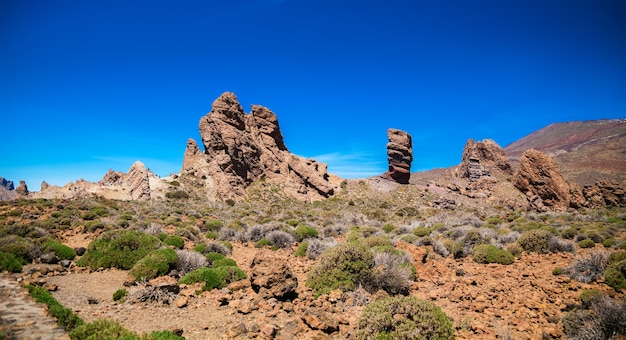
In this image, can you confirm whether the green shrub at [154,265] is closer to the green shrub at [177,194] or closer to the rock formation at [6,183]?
the green shrub at [177,194]

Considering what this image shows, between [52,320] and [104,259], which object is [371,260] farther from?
[104,259]

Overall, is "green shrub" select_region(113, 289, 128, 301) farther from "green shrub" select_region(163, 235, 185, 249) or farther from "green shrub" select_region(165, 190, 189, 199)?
"green shrub" select_region(165, 190, 189, 199)

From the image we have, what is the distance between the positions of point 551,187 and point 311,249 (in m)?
37.3

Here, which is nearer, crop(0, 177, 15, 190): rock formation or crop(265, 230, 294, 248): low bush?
crop(265, 230, 294, 248): low bush

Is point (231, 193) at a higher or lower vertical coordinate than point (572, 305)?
higher

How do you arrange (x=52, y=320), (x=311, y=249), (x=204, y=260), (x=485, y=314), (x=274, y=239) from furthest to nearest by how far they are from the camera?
(x=274, y=239) < (x=311, y=249) < (x=204, y=260) < (x=485, y=314) < (x=52, y=320)

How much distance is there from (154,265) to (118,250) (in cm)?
288

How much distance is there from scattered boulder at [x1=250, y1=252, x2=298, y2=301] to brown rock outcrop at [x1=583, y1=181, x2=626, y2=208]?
39.4 meters

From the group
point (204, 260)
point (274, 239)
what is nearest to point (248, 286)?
point (204, 260)

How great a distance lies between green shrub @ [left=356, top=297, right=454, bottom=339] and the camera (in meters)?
5.23

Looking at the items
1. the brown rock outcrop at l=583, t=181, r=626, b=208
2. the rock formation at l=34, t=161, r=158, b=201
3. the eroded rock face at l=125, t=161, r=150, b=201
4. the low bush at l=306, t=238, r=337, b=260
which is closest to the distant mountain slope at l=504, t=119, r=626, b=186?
the brown rock outcrop at l=583, t=181, r=626, b=208

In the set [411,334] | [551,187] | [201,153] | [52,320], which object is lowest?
[52,320]

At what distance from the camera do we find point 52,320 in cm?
614

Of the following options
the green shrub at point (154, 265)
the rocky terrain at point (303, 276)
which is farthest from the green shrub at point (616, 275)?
the green shrub at point (154, 265)
